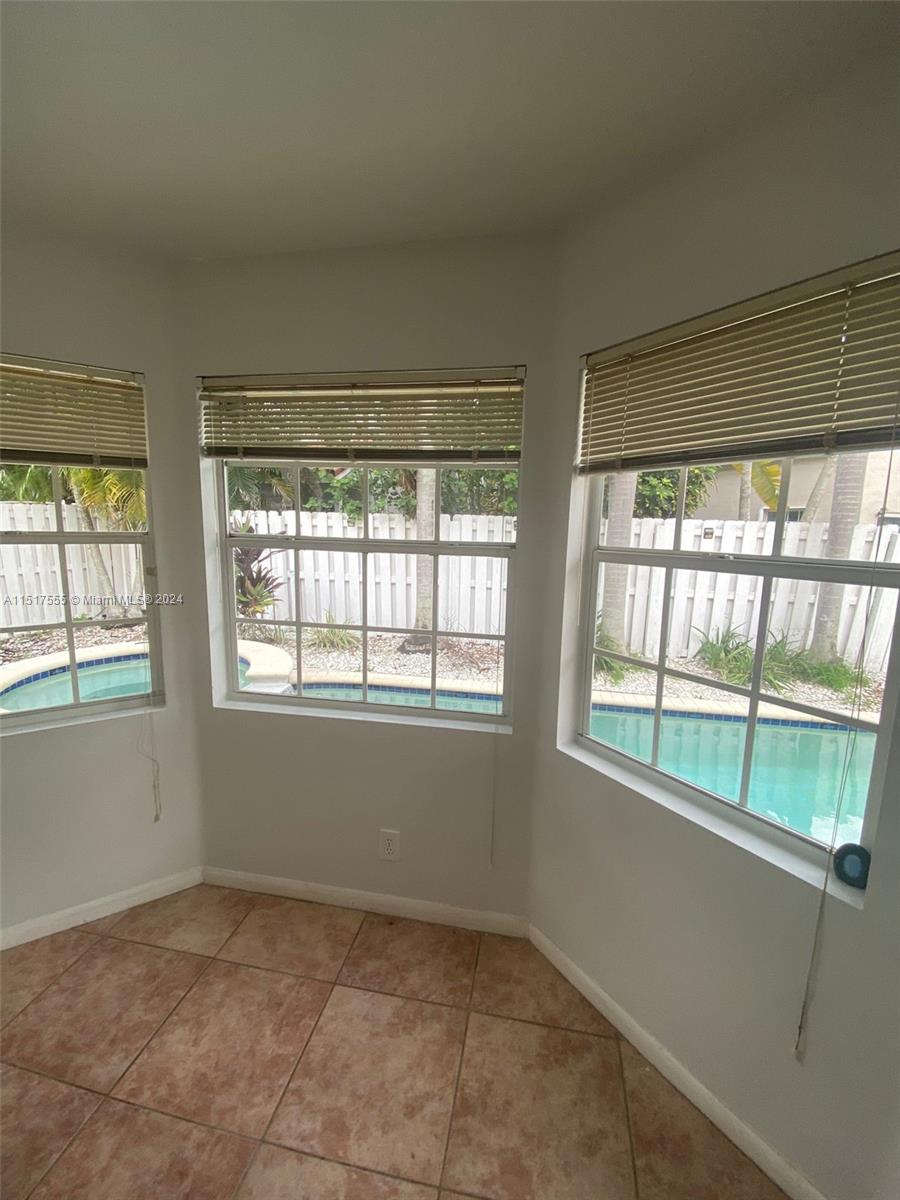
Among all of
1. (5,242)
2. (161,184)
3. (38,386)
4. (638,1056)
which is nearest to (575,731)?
(638,1056)

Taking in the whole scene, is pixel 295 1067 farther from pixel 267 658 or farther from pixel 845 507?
pixel 845 507

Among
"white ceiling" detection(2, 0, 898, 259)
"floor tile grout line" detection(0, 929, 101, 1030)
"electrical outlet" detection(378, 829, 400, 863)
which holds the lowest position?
"floor tile grout line" detection(0, 929, 101, 1030)

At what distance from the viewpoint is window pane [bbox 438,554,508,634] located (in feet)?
5.77

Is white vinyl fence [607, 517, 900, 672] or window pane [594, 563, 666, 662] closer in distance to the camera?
white vinyl fence [607, 517, 900, 672]

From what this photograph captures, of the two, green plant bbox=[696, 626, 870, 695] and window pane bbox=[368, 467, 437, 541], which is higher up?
window pane bbox=[368, 467, 437, 541]

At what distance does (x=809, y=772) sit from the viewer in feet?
3.80

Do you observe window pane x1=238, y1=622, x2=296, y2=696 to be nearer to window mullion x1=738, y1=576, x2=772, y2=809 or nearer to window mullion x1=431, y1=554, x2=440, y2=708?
window mullion x1=431, y1=554, x2=440, y2=708

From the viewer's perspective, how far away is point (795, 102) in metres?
1.01

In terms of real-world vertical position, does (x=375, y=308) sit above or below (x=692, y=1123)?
above

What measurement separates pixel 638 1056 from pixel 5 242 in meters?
3.25

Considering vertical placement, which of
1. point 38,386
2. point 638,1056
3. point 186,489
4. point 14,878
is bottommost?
point 638,1056

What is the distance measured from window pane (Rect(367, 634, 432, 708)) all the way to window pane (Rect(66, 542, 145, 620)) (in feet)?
3.14

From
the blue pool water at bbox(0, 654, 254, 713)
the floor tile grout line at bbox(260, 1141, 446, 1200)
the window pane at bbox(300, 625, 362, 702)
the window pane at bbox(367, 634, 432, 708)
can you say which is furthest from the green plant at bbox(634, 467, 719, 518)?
the blue pool water at bbox(0, 654, 254, 713)

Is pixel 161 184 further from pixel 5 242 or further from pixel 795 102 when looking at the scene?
pixel 795 102
